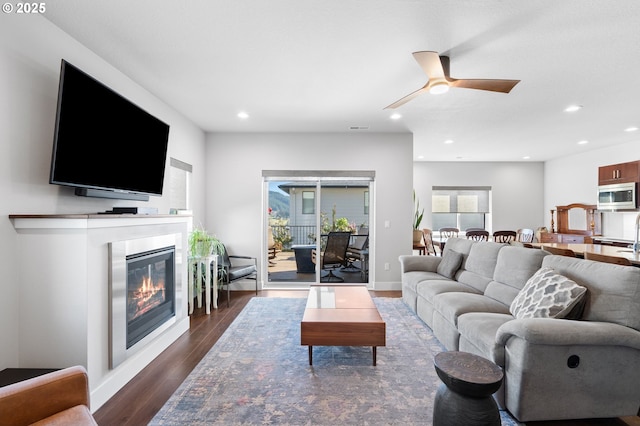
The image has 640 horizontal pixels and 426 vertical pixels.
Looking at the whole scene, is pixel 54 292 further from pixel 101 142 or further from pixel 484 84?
pixel 484 84

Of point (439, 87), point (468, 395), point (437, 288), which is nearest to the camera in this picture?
point (468, 395)

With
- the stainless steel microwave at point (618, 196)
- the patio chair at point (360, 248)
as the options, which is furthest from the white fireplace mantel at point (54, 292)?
the stainless steel microwave at point (618, 196)

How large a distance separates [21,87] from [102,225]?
3.36 feet

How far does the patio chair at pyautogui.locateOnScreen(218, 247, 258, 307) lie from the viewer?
4.38m

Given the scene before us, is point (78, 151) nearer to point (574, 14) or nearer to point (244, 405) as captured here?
point (244, 405)

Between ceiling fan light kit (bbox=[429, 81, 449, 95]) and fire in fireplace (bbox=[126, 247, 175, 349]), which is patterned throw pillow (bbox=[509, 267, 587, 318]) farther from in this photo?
fire in fireplace (bbox=[126, 247, 175, 349])

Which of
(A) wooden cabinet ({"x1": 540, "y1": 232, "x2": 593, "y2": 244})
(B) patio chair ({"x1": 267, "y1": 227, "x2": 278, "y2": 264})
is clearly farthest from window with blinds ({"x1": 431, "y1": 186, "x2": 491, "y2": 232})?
(B) patio chair ({"x1": 267, "y1": 227, "x2": 278, "y2": 264})

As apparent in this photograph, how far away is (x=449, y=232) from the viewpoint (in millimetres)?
8180

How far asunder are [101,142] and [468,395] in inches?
119

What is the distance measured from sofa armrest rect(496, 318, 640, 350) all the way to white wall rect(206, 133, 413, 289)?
3429 mm

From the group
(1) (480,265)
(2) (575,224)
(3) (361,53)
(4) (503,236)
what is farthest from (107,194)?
(2) (575,224)

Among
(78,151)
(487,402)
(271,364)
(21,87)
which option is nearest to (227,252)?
(271,364)

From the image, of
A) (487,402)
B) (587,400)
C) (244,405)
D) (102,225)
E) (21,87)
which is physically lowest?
(244,405)

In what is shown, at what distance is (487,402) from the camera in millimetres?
1587
